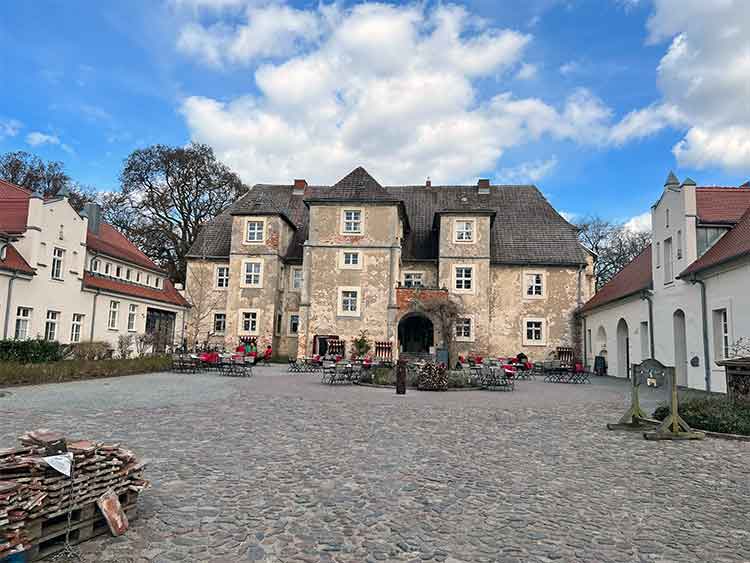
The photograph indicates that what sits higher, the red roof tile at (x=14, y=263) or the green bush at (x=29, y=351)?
the red roof tile at (x=14, y=263)

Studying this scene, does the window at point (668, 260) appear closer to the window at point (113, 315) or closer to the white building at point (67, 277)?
the white building at point (67, 277)

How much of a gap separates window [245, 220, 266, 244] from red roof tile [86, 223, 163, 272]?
6.69 metres

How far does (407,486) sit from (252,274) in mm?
29824

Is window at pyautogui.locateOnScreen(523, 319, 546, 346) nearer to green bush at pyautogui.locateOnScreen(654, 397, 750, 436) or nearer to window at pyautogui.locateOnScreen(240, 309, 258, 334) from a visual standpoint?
window at pyautogui.locateOnScreen(240, 309, 258, 334)

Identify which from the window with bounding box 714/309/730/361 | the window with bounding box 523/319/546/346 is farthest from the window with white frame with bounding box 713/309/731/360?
the window with bounding box 523/319/546/346

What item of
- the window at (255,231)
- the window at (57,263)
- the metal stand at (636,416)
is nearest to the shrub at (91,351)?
the window at (57,263)

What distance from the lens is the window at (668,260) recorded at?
67.6 feet

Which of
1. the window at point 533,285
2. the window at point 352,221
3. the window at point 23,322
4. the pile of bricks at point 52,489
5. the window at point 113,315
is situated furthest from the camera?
the window at point 533,285

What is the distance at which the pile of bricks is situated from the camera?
3.81m

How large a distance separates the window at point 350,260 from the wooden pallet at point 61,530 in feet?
90.2

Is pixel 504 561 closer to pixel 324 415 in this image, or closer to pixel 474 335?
pixel 324 415

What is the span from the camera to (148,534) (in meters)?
4.60

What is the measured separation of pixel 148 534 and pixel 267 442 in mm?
3987

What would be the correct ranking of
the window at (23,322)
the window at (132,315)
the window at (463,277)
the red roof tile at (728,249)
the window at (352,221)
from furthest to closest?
the window at (463,277) < the window at (132,315) < the window at (352,221) < the window at (23,322) < the red roof tile at (728,249)
